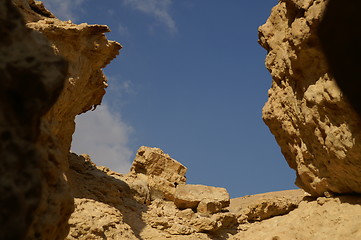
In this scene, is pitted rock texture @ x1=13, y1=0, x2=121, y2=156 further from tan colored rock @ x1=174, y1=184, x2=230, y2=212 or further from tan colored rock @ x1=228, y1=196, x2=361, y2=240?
tan colored rock @ x1=228, y1=196, x2=361, y2=240

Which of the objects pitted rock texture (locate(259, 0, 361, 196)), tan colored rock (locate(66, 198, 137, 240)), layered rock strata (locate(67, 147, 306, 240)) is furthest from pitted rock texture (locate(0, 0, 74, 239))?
layered rock strata (locate(67, 147, 306, 240))

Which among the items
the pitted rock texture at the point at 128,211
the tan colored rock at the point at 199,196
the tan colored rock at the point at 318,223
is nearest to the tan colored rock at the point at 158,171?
the pitted rock texture at the point at 128,211

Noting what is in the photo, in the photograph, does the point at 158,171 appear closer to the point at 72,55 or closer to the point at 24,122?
the point at 72,55

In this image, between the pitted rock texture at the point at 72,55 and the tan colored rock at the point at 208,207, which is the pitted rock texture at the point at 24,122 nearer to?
the pitted rock texture at the point at 72,55

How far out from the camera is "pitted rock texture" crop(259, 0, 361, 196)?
746 centimetres

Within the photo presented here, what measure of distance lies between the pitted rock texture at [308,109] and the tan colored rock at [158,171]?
11.1 metres

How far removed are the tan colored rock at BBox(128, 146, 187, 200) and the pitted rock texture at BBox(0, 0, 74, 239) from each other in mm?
16215

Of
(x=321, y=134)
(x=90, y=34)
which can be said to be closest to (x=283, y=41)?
(x=321, y=134)

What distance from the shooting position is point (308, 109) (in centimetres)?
817

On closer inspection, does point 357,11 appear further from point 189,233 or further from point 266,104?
point 189,233

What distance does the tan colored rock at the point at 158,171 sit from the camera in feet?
66.0

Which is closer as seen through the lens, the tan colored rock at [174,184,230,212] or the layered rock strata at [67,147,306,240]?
the layered rock strata at [67,147,306,240]

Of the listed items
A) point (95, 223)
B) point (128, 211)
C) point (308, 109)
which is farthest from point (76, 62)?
point (308, 109)

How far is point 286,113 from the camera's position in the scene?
29.9 ft
